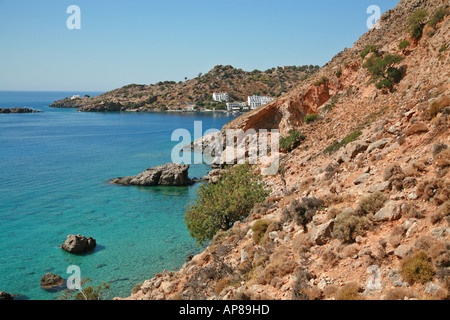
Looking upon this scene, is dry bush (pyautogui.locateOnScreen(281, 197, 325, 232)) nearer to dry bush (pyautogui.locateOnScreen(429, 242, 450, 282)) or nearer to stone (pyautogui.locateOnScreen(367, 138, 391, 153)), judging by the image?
stone (pyautogui.locateOnScreen(367, 138, 391, 153))

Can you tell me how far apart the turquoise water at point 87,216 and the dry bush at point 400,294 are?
18067 millimetres

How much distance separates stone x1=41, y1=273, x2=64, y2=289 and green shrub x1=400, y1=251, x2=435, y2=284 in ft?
75.5

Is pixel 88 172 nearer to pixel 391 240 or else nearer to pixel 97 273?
pixel 97 273

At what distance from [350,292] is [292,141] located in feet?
101

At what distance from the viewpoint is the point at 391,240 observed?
9.30 m

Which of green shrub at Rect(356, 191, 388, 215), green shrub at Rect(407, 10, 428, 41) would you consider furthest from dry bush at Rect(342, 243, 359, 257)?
green shrub at Rect(407, 10, 428, 41)

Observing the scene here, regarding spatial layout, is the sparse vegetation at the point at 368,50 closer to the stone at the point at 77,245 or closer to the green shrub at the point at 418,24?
the green shrub at the point at 418,24

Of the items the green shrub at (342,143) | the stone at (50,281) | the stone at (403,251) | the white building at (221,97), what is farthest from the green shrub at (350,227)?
the white building at (221,97)

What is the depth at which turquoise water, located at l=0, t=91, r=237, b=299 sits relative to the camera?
82.7 feet

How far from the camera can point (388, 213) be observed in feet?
34.0

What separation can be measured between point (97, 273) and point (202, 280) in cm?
1462

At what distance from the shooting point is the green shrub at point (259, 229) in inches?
579
